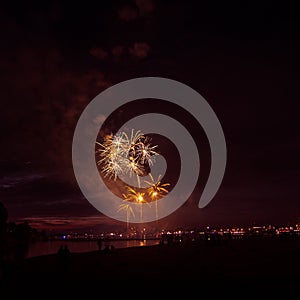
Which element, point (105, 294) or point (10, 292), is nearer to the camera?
point (105, 294)

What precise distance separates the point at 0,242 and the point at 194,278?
8.35 meters

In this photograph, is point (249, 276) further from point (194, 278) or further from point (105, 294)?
point (105, 294)

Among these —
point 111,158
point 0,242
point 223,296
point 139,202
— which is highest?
point 111,158

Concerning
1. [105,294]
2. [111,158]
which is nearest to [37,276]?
[105,294]

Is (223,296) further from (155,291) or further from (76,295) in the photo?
(76,295)

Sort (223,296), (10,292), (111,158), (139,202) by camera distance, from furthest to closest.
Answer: (139,202)
(111,158)
(10,292)
(223,296)

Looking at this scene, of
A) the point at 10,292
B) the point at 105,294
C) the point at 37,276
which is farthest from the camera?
the point at 37,276

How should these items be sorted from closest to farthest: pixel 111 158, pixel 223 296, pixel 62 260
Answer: pixel 223 296
pixel 62 260
pixel 111 158

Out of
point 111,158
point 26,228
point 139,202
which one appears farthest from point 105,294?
point 139,202

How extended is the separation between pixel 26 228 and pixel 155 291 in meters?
6.98

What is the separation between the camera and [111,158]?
35.8 metres

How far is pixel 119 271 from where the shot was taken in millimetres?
19719

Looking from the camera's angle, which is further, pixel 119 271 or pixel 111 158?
pixel 111 158

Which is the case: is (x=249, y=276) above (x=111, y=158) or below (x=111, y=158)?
below
